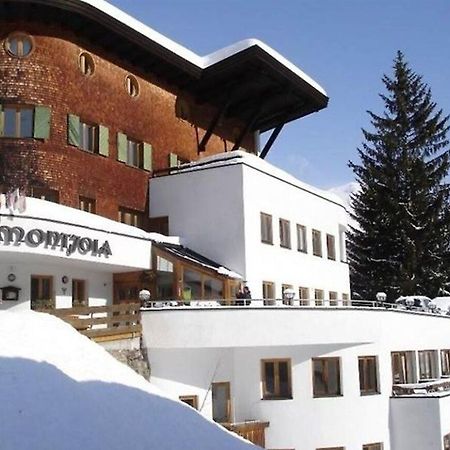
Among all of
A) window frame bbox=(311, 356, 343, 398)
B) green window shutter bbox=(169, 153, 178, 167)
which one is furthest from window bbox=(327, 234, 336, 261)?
window frame bbox=(311, 356, 343, 398)

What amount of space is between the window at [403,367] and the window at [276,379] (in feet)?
18.1

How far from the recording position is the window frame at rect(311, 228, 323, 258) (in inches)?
1371

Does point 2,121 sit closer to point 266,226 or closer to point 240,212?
point 240,212

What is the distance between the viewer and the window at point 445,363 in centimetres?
3456

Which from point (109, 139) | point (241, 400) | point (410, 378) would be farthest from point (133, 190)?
point (410, 378)

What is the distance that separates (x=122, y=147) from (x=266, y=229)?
699 centimetres

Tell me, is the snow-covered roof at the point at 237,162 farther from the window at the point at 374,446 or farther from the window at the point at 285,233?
the window at the point at 374,446

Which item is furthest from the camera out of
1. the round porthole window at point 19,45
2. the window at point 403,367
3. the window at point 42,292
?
the window at point 403,367

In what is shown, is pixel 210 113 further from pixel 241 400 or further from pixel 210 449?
pixel 210 449

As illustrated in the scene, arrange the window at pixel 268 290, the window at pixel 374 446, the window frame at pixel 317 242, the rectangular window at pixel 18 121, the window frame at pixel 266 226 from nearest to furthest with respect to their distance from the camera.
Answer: the window at pixel 374 446 < the rectangular window at pixel 18 121 < the window at pixel 268 290 < the window frame at pixel 266 226 < the window frame at pixel 317 242

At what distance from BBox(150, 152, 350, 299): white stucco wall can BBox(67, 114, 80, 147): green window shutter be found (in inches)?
179

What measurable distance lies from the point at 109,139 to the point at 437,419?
54.8 feet

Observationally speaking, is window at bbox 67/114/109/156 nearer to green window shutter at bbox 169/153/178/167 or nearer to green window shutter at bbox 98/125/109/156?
green window shutter at bbox 98/125/109/156

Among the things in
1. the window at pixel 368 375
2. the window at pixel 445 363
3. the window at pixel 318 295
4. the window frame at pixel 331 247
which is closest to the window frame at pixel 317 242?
the window frame at pixel 331 247
